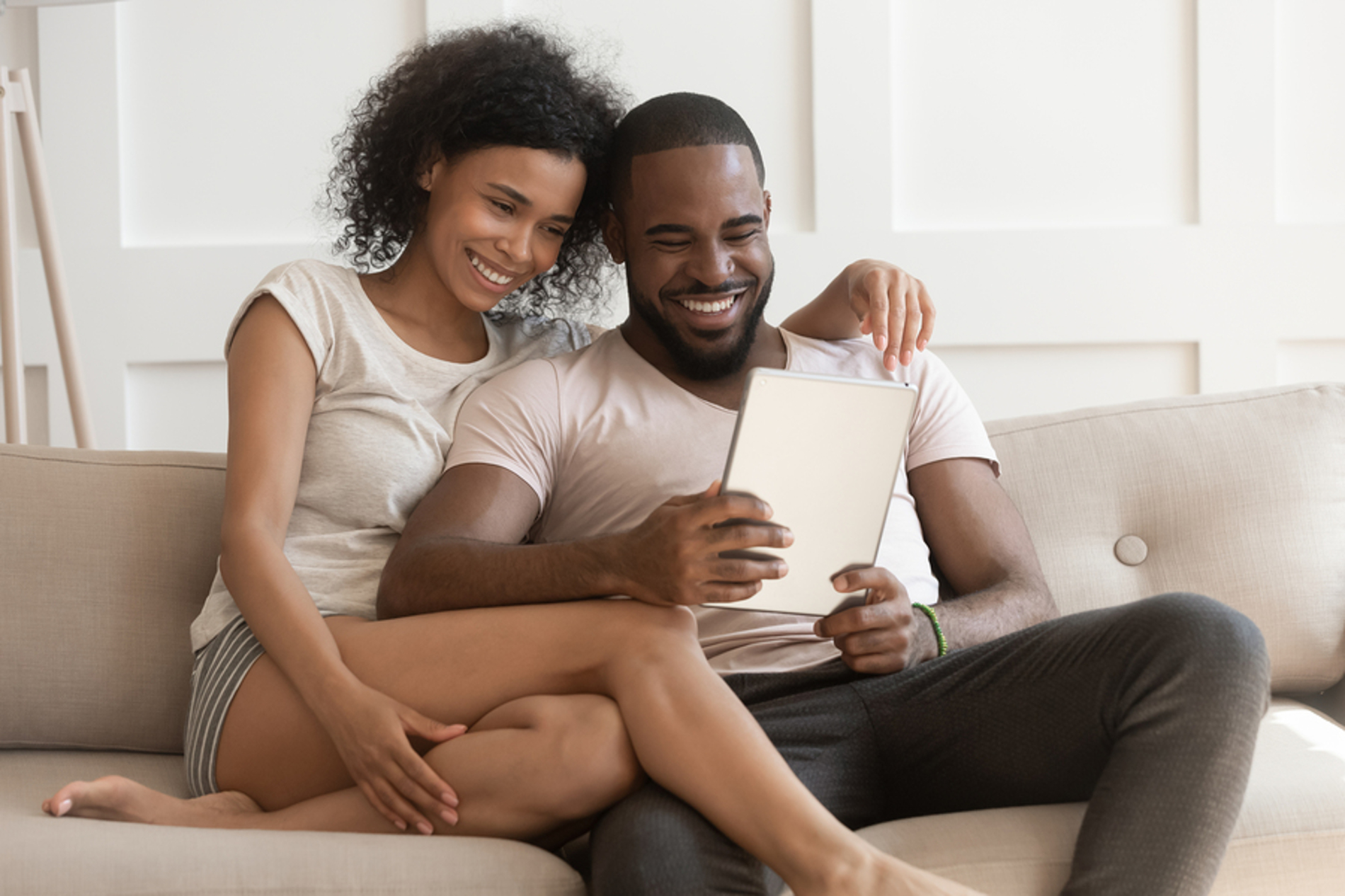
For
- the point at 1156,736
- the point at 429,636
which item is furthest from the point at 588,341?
the point at 1156,736

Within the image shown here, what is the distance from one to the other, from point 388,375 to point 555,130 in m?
0.37

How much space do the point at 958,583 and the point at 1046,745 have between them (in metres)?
0.33

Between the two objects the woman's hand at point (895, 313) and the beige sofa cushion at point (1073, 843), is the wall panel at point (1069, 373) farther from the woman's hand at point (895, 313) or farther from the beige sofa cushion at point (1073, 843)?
the beige sofa cushion at point (1073, 843)

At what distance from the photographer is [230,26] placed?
216cm

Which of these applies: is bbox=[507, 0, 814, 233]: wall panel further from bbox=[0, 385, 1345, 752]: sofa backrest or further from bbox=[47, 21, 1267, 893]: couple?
bbox=[0, 385, 1345, 752]: sofa backrest

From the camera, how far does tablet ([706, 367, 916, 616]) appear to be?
104 centimetres

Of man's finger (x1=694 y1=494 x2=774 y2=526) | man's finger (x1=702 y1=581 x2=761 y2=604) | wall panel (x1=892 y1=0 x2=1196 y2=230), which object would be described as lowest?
man's finger (x1=702 y1=581 x2=761 y2=604)

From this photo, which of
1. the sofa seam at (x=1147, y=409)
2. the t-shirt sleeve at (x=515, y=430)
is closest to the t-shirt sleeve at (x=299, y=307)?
the t-shirt sleeve at (x=515, y=430)

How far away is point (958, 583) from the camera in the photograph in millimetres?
1426

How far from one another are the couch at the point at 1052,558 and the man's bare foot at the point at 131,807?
34 mm

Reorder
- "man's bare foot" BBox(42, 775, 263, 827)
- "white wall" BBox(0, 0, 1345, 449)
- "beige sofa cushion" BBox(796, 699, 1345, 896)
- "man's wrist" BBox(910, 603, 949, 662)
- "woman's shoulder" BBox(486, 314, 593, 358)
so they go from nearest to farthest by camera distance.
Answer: "beige sofa cushion" BBox(796, 699, 1345, 896), "man's bare foot" BBox(42, 775, 263, 827), "man's wrist" BBox(910, 603, 949, 662), "woman's shoulder" BBox(486, 314, 593, 358), "white wall" BBox(0, 0, 1345, 449)

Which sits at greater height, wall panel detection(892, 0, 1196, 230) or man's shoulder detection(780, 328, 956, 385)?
wall panel detection(892, 0, 1196, 230)

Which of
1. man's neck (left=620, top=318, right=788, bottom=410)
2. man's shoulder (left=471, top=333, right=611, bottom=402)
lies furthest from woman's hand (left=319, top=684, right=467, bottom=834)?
man's neck (left=620, top=318, right=788, bottom=410)

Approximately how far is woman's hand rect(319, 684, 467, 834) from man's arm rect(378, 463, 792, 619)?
0.45ft
